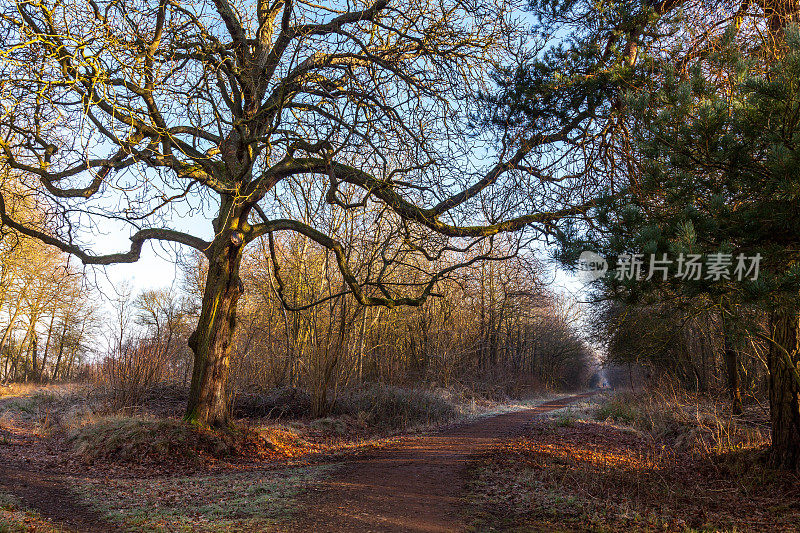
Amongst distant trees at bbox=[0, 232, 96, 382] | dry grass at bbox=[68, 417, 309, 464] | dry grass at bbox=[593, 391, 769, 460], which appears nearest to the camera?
dry grass at bbox=[68, 417, 309, 464]

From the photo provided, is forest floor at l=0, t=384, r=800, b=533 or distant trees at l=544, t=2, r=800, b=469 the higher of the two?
distant trees at l=544, t=2, r=800, b=469

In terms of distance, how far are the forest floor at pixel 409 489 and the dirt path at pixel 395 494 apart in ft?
0.06

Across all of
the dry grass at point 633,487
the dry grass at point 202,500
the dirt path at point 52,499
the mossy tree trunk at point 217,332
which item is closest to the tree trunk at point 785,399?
the dry grass at point 633,487

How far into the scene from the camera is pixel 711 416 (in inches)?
359

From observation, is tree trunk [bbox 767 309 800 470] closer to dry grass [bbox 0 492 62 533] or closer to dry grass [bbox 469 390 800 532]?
dry grass [bbox 469 390 800 532]

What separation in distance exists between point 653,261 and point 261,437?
283 inches

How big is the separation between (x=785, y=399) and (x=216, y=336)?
8311mm

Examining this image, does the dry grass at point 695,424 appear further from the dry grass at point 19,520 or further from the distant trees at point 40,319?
the distant trees at point 40,319

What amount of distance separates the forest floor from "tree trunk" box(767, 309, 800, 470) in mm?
263

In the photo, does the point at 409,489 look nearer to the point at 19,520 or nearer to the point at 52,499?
the point at 19,520

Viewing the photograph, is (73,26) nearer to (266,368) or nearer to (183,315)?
(266,368)

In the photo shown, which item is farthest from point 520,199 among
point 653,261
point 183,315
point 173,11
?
point 183,315

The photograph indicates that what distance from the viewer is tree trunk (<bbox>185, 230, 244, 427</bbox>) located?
810 centimetres

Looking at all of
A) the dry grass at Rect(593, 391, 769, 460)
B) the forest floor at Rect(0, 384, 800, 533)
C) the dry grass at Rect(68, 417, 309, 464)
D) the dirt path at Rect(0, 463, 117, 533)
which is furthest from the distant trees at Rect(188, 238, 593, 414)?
the dirt path at Rect(0, 463, 117, 533)
